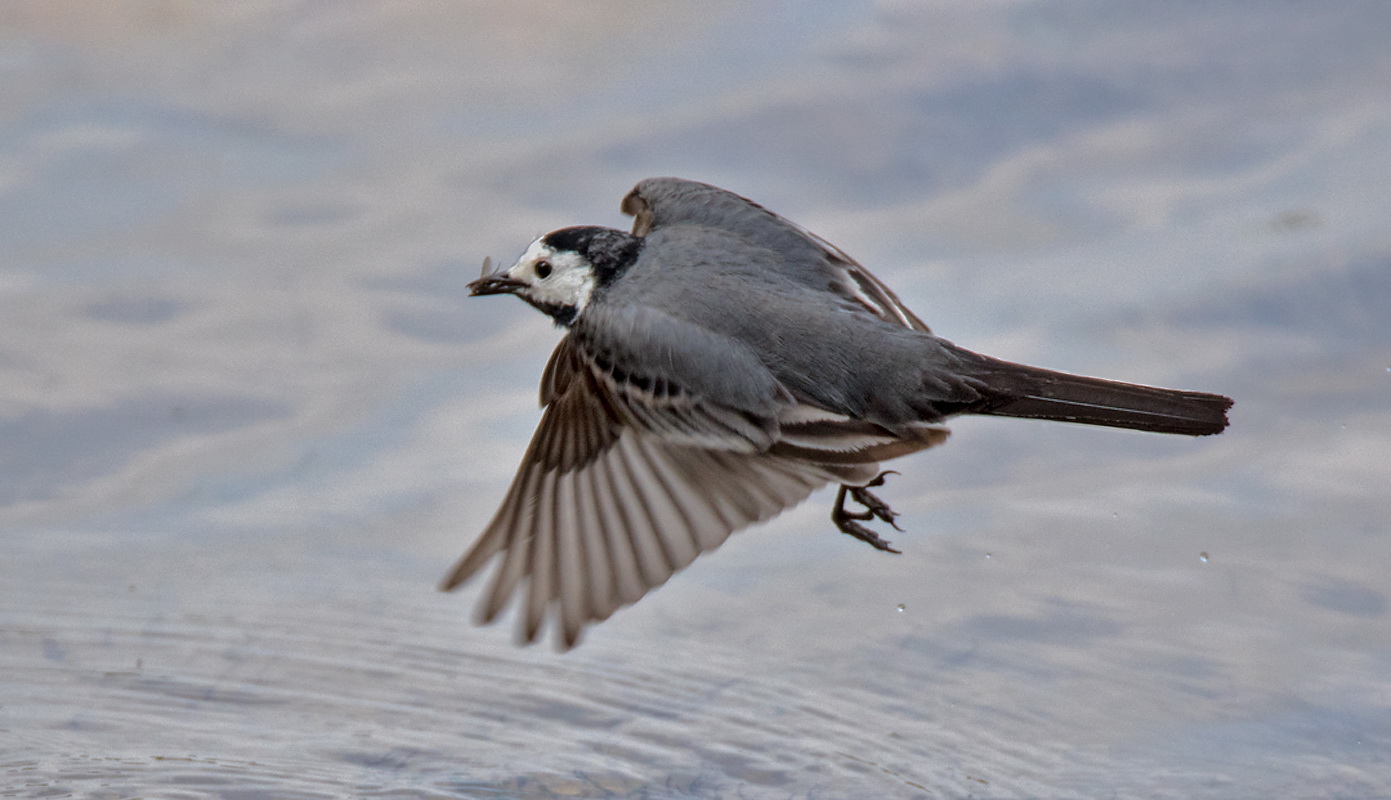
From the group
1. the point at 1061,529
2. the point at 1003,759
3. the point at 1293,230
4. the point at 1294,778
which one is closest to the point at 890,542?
the point at 1061,529

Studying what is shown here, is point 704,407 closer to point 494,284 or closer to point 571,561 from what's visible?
point 571,561

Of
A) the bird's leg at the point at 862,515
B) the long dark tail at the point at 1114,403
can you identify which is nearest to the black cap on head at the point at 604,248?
the bird's leg at the point at 862,515

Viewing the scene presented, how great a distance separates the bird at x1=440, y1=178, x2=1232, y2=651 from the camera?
605cm

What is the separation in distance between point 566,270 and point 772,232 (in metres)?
0.75

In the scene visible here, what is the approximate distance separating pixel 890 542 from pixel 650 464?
1.76 meters

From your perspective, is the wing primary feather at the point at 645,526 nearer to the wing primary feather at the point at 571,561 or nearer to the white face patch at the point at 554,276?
the wing primary feather at the point at 571,561

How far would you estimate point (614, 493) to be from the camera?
21.2 ft

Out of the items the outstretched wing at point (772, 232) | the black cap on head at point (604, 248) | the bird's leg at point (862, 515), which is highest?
the outstretched wing at point (772, 232)

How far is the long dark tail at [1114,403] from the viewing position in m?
5.97

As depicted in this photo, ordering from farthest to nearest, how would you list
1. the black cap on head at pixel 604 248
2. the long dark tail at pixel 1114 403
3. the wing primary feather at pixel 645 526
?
the black cap on head at pixel 604 248
the wing primary feather at pixel 645 526
the long dark tail at pixel 1114 403

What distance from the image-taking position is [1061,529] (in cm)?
793

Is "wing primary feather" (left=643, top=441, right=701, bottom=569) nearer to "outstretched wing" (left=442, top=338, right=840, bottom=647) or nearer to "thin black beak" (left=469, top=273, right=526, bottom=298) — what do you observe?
"outstretched wing" (left=442, top=338, right=840, bottom=647)

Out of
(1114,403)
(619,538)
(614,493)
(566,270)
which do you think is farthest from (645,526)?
(1114,403)

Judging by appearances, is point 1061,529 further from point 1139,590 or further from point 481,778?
point 481,778
